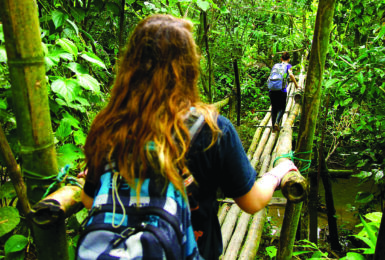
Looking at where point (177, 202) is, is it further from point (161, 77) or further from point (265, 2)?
point (265, 2)

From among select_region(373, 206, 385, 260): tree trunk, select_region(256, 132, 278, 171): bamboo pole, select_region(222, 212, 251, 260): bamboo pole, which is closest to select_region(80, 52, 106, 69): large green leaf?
select_region(373, 206, 385, 260): tree trunk

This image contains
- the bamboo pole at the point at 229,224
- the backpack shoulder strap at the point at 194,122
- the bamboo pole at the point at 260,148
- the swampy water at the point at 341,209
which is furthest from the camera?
the swampy water at the point at 341,209

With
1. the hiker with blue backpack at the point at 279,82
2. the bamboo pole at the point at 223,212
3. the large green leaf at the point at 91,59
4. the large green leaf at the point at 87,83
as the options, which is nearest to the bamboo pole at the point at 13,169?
the large green leaf at the point at 87,83

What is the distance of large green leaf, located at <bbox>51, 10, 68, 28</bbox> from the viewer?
1477 mm

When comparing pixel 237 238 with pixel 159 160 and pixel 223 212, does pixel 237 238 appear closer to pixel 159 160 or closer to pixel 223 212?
pixel 223 212

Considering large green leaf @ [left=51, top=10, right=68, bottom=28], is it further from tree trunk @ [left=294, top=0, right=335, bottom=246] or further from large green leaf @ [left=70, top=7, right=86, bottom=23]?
tree trunk @ [left=294, top=0, right=335, bottom=246]

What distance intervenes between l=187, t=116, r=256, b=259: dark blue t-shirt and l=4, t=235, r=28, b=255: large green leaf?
78cm

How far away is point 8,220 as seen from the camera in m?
1.22

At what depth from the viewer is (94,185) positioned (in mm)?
991

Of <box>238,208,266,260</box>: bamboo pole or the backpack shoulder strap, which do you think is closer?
→ the backpack shoulder strap

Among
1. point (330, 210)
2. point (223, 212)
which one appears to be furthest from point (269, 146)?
point (330, 210)

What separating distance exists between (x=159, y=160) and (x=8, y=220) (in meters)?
0.86

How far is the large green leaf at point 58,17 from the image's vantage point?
148 centimetres

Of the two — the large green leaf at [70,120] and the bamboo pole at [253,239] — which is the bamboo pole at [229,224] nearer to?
the bamboo pole at [253,239]
